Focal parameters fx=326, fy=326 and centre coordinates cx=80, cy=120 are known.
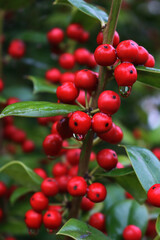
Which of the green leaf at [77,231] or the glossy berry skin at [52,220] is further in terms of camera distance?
the glossy berry skin at [52,220]

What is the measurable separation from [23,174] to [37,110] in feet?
1.39

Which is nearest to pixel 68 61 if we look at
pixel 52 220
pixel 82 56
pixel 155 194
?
pixel 82 56

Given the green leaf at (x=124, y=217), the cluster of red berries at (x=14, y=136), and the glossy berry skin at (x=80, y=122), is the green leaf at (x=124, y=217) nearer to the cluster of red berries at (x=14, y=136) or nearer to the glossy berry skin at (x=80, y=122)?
the glossy berry skin at (x=80, y=122)

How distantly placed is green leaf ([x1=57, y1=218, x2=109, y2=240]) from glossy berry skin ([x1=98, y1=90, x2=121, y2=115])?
0.35 m

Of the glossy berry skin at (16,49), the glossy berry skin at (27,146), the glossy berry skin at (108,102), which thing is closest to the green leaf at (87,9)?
the glossy berry skin at (108,102)

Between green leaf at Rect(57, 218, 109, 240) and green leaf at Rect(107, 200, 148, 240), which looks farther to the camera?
green leaf at Rect(107, 200, 148, 240)

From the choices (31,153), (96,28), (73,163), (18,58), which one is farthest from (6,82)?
(73,163)

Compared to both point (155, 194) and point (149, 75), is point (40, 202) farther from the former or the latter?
point (149, 75)

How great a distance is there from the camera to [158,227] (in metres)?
0.95

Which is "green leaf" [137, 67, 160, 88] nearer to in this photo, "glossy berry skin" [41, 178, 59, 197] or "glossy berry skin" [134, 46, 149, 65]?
"glossy berry skin" [134, 46, 149, 65]

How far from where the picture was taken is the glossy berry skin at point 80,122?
97 centimetres

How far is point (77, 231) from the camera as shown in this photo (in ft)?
3.18

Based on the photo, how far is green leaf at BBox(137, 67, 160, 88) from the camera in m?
0.99

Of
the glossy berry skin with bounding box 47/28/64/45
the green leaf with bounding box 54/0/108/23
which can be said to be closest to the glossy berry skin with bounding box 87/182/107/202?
the green leaf with bounding box 54/0/108/23
